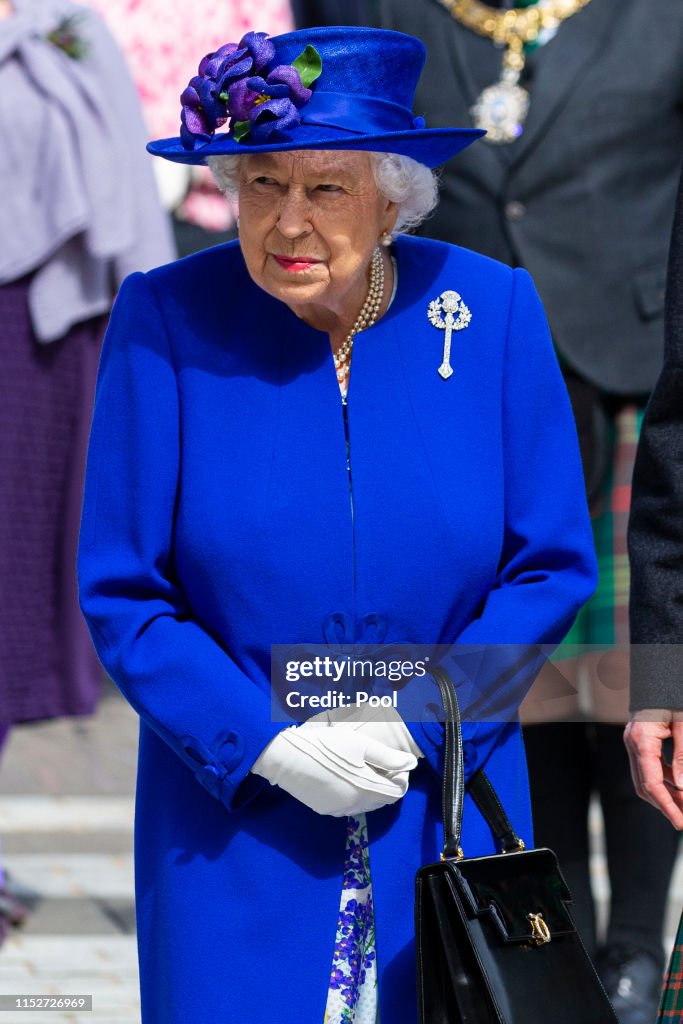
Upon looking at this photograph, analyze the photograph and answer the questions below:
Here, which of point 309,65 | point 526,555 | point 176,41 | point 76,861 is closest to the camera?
point 309,65

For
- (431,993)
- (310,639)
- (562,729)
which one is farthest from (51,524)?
(431,993)

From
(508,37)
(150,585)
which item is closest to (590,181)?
(508,37)

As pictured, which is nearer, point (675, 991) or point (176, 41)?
point (675, 991)

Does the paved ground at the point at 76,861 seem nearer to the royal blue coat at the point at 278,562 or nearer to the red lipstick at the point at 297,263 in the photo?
the royal blue coat at the point at 278,562

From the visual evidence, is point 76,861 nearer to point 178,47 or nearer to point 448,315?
point 178,47

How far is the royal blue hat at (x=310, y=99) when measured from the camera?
2637mm

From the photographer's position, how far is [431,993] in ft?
8.00

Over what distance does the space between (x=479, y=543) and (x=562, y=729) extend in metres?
1.26

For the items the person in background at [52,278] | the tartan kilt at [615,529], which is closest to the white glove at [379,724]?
the tartan kilt at [615,529]

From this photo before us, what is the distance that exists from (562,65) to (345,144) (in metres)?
1.31

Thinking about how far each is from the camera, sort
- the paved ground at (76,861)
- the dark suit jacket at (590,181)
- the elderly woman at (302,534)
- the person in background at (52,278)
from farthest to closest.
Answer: the person in background at (52,278) < the paved ground at (76,861) < the dark suit jacket at (590,181) < the elderly woman at (302,534)

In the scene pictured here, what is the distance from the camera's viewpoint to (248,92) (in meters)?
2.65

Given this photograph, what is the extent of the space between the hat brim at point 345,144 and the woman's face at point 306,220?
0.13 ft

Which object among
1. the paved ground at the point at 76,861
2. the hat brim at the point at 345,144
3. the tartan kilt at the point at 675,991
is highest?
the hat brim at the point at 345,144
